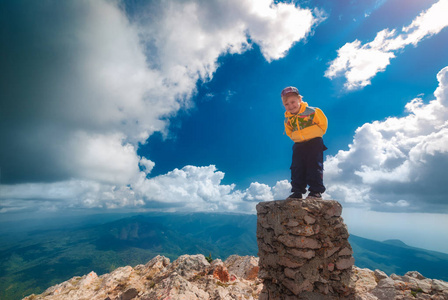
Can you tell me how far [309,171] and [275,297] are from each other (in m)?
3.50

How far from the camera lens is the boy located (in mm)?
5371

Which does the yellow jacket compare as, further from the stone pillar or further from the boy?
the stone pillar

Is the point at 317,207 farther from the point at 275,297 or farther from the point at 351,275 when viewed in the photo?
the point at 275,297

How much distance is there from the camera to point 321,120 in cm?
543

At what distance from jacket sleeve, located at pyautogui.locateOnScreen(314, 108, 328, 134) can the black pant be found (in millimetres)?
377

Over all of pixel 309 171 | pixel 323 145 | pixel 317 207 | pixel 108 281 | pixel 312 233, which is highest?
pixel 323 145

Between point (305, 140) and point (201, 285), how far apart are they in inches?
335

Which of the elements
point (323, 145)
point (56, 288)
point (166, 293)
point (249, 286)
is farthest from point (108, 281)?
point (323, 145)

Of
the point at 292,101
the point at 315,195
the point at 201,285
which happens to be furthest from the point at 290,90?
the point at 201,285

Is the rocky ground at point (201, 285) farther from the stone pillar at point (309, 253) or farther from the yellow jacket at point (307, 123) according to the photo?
the yellow jacket at point (307, 123)

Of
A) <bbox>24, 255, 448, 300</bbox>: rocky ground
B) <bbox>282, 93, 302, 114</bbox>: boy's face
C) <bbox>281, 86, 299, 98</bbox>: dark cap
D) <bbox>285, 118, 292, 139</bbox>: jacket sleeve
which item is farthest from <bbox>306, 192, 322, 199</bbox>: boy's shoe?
<bbox>281, 86, 299, 98</bbox>: dark cap

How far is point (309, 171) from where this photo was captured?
550cm

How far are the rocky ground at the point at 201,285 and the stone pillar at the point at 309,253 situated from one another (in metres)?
0.63

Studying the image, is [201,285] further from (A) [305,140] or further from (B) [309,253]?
(A) [305,140]
